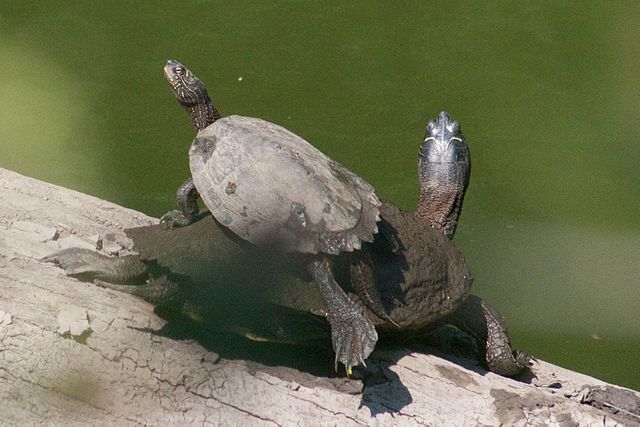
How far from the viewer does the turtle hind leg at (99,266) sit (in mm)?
2346

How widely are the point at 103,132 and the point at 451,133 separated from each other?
1837 millimetres

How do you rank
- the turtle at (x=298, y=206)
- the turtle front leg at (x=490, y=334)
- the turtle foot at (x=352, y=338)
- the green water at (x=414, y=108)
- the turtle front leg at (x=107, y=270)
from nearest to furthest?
the turtle foot at (x=352, y=338) < the turtle at (x=298, y=206) < the turtle front leg at (x=107, y=270) < the turtle front leg at (x=490, y=334) < the green water at (x=414, y=108)

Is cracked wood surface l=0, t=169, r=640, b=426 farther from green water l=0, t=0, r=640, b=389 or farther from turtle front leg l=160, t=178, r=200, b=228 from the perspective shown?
green water l=0, t=0, r=640, b=389

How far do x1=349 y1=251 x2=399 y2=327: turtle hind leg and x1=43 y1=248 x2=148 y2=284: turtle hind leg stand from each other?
61 cm

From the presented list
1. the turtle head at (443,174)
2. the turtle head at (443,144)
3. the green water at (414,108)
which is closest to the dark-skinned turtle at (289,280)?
the turtle head at (443,174)

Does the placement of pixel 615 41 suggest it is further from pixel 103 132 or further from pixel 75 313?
pixel 75 313

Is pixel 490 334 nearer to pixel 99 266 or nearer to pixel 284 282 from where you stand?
→ pixel 284 282

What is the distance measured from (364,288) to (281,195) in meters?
0.34

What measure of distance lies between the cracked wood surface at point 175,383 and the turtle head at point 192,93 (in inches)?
34.3

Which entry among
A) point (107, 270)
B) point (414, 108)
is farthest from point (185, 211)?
point (414, 108)

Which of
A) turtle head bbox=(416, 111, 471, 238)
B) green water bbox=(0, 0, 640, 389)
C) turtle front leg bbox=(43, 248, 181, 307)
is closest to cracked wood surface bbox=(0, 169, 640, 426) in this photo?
turtle front leg bbox=(43, 248, 181, 307)

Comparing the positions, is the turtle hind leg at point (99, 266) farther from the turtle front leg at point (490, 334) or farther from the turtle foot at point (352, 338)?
the turtle front leg at point (490, 334)

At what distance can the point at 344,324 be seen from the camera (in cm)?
211

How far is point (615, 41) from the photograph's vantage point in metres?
4.76
